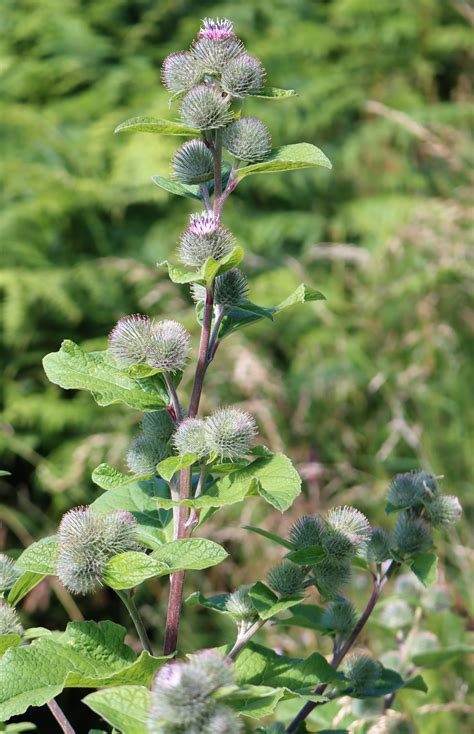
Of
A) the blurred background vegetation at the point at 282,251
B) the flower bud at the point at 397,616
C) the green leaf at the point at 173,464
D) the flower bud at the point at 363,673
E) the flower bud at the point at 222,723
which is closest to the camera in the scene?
the flower bud at the point at 222,723

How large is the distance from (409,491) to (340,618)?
20 centimetres

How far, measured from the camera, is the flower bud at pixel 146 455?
3.61 ft

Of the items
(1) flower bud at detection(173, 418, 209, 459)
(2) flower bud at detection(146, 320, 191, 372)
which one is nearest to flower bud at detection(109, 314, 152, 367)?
(2) flower bud at detection(146, 320, 191, 372)

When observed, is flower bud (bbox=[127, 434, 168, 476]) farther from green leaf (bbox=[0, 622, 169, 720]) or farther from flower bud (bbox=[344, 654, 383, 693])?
flower bud (bbox=[344, 654, 383, 693])

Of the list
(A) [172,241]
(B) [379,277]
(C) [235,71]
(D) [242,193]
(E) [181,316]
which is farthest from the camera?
(D) [242,193]

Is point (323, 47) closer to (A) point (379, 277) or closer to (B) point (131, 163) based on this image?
(B) point (131, 163)

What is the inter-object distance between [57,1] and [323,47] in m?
1.85

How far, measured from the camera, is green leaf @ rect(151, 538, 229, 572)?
2.92ft

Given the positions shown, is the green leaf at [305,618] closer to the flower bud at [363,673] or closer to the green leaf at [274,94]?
the flower bud at [363,673]

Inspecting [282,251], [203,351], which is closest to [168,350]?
[203,351]

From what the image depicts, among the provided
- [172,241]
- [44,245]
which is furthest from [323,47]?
[44,245]

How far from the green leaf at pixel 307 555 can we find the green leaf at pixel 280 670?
0.41 feet

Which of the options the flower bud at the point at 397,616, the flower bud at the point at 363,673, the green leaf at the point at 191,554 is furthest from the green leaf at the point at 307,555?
the flower bud at the point at 397,616

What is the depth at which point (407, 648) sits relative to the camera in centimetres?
178
